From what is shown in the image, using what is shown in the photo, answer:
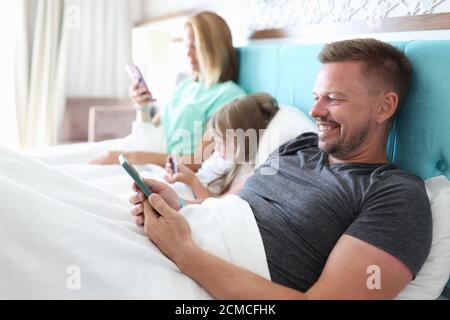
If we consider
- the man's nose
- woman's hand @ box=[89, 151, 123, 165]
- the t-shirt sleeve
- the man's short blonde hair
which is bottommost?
woman's hand @ box=[89, 151, 123, 165]

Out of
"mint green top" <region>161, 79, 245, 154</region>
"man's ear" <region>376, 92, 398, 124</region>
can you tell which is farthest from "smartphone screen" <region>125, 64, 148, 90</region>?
"man's ear" <region>376, 92, 398, 124</region>

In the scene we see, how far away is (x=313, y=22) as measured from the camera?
5.22 ft

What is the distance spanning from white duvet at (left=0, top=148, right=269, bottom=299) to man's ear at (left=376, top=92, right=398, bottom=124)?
1.35 feet

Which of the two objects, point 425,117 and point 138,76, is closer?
point 425,117

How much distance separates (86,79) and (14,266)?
8.92ft

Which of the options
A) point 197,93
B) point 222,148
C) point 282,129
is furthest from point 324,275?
point 197,93

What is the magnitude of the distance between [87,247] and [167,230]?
0.56ft

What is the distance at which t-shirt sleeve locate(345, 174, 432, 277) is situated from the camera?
0.78m

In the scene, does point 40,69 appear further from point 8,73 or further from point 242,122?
point 242,122

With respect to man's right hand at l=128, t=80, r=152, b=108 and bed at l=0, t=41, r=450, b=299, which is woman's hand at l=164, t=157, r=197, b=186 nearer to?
bed at l=0, t=41, r=450, b=299

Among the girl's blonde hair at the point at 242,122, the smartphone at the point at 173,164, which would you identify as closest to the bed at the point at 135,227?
the girl's blonde hair at the point at 242,122

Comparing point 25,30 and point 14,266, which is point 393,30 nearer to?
point 14,266

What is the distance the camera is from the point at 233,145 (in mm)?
1460

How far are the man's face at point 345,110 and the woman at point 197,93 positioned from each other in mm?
725
